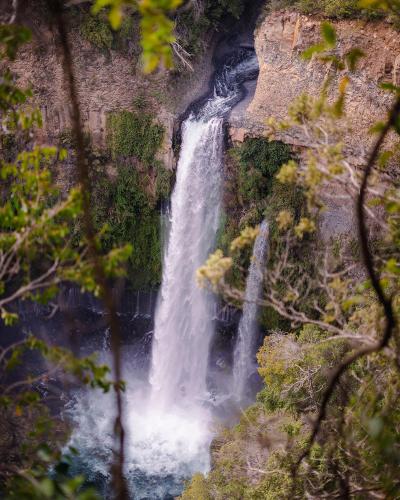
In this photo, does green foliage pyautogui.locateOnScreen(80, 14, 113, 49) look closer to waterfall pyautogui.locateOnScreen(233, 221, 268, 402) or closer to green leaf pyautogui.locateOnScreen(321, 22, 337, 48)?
waterfall pyautogui.locateOnScreen(233, 221, 268, 402)

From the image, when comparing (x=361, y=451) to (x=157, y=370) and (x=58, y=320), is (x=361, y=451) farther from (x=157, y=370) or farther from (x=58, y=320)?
(x=58, y=320)

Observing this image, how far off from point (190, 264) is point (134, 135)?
11.1 ft

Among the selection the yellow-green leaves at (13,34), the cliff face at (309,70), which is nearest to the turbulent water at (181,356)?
the cliff face at (309,70)

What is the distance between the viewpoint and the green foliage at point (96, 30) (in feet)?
38.1

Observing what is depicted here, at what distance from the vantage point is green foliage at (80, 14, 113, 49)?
38.1 ft

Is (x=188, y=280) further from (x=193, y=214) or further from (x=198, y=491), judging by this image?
(x=198, y=491)

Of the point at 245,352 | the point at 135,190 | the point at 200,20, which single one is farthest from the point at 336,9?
the point at 245,352

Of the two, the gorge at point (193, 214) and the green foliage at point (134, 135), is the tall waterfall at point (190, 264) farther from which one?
the green foliage at point (134, 135)

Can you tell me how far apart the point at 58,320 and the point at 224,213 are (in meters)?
5.18

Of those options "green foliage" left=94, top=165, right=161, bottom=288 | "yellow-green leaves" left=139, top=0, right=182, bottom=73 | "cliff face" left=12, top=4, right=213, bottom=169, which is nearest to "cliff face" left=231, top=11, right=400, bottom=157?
"cliff face" left=12, top=4, right=213, bottom=169

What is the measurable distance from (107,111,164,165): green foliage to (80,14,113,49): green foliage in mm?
1642

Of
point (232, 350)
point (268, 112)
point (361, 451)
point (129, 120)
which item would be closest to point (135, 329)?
point (232, 350)

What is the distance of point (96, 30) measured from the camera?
1167 centimetres

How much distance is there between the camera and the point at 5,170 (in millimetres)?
2973
